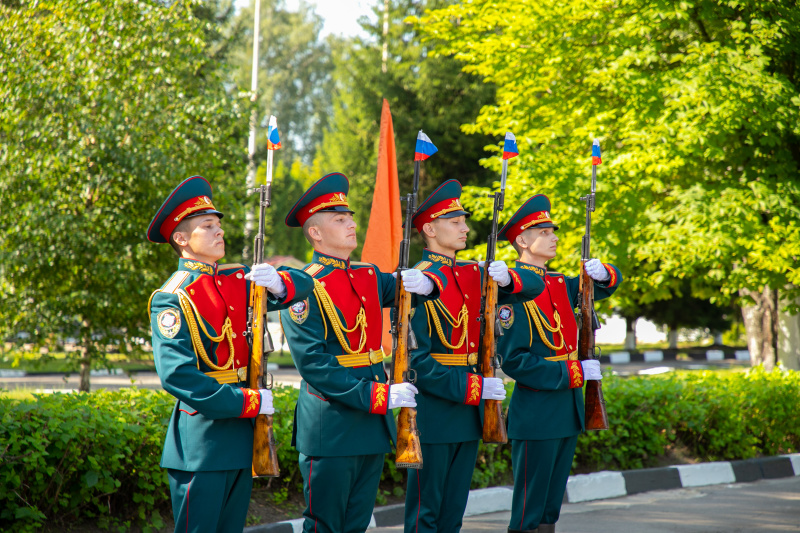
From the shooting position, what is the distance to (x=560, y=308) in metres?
4.75

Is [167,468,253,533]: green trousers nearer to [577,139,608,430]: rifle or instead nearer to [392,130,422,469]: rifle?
[392,130,422,469]: rifle

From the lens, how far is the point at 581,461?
6.72 m

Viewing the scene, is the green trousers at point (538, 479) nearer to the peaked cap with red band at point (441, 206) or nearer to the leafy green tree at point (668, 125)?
the peaked cap with red band at point (441, 206)

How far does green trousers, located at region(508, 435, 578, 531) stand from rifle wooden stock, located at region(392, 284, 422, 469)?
3.75 feet

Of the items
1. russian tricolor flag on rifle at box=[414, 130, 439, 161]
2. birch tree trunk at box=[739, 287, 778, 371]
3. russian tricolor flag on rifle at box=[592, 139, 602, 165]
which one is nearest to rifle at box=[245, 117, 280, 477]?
russian tricolor flag on rifle at box=[414, 130, 439, 161]

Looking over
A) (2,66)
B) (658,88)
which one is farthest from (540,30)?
(2,66)

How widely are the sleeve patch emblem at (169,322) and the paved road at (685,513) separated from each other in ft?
8.74

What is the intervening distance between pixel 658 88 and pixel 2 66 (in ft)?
23.1

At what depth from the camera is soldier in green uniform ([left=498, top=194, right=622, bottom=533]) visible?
4.51m

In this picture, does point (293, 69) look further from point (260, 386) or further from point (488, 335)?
point (260, 386)

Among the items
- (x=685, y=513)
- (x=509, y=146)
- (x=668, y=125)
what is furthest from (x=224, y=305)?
(x=668, y=125)

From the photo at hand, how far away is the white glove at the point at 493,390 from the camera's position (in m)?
4.07

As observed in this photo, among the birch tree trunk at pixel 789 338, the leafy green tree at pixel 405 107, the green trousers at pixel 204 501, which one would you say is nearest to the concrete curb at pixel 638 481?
the green trousers at pixel 204 501

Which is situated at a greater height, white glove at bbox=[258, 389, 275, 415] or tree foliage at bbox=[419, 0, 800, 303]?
tree foliage at bbox=[419, 0, 800, 303]
